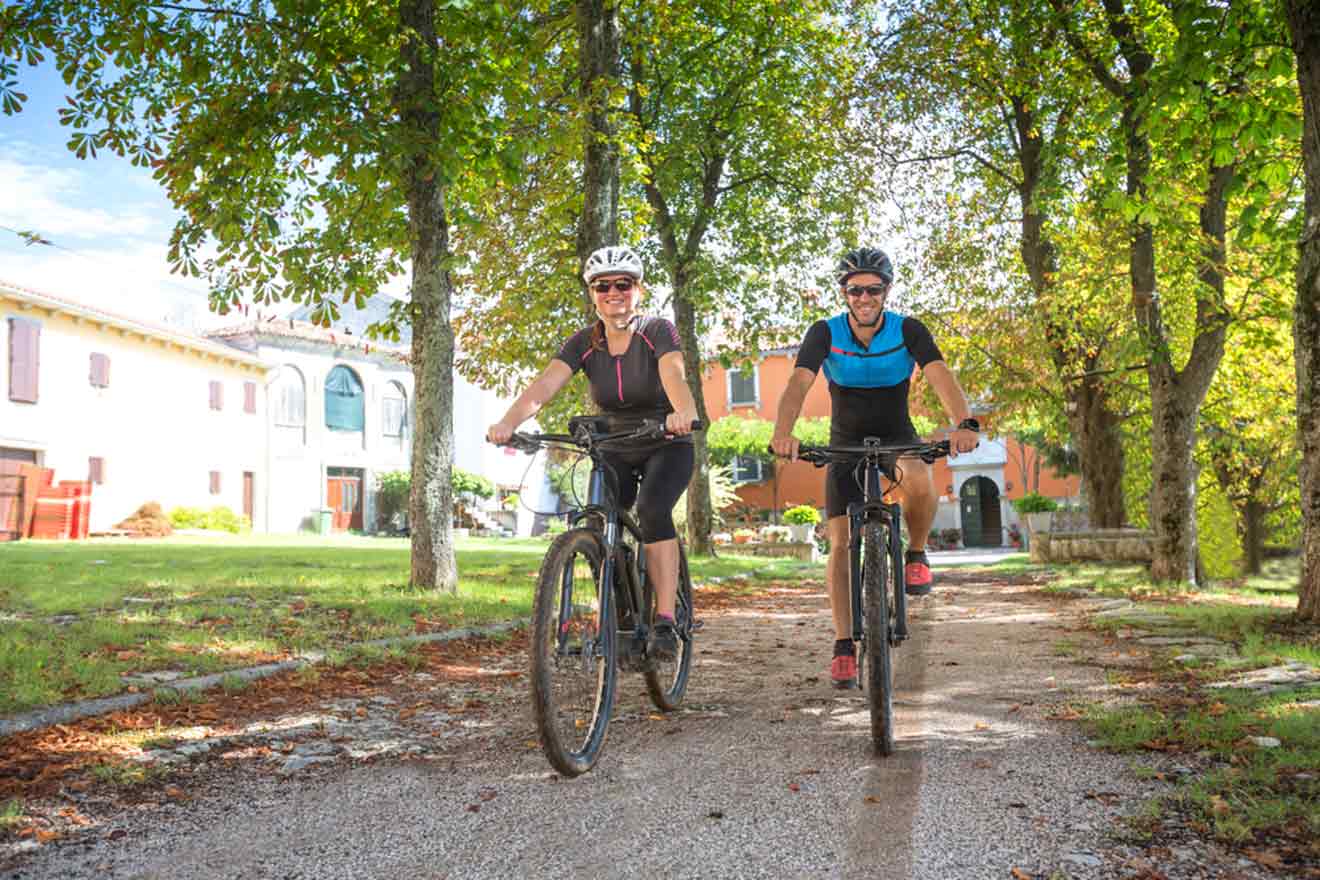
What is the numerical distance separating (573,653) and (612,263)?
66.5 inches

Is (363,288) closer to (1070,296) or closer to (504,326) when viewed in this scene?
(504,326)

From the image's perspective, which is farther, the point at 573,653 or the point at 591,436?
the point at 591,436

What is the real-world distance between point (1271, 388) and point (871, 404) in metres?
19.4

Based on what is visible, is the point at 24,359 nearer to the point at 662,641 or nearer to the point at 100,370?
the point at 100,370

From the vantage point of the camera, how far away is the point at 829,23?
2028 centimetres

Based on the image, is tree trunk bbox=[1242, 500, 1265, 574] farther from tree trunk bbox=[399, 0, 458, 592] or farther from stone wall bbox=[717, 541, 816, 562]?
tree trunk bbox=[399, 0, 458, 592]

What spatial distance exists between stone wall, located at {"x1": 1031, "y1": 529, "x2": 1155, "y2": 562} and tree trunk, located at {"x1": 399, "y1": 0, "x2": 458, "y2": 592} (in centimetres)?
1123

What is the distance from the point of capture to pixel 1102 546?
17.4 m

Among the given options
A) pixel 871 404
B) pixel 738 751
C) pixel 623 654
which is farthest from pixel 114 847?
pixel 871 404

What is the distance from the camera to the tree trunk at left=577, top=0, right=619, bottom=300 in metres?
11.5

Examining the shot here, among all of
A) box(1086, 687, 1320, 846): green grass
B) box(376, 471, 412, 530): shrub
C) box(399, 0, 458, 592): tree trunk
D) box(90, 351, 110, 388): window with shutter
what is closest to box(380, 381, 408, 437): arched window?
box(376, 471, 412, 530): shrub

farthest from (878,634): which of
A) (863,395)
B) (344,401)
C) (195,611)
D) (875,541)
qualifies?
(344,401)

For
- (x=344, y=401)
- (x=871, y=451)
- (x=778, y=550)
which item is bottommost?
(x=778, y=550)

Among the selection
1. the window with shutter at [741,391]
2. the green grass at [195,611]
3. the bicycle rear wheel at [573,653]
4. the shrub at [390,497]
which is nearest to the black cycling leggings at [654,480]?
the bicycle rear wheel at [573,653]
